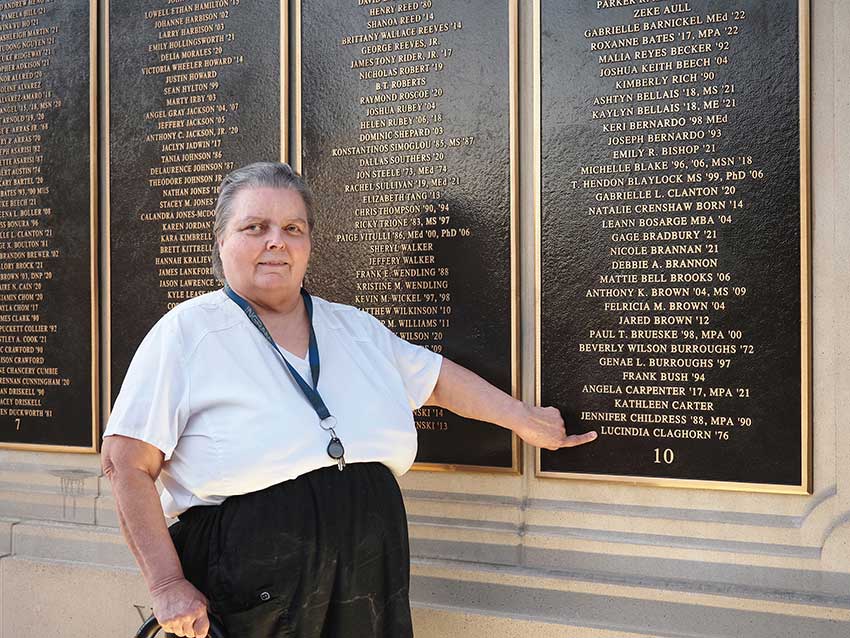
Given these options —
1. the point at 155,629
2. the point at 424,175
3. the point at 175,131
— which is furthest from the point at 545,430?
the point at 175,131

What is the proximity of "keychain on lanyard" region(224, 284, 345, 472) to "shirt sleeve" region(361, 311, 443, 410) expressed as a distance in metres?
0.33

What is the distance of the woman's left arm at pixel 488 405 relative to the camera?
3.70m

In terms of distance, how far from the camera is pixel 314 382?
3.14m

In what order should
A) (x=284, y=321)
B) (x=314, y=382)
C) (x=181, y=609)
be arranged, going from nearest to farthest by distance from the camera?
(x=181, y=609) → (x=314, y=382) → (x=284, y=321)

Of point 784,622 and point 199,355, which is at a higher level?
point 199,355

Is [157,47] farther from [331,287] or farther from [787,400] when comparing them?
[787,400]

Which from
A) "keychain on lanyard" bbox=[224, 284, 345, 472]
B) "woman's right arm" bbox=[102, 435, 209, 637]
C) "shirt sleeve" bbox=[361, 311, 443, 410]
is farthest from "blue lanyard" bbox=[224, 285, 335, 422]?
"woman's right arm" bbox=[102, 435, 209, 637]

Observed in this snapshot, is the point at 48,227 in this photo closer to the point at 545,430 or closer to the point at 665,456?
the point at 545,430

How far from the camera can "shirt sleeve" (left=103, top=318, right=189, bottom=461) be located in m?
2.95

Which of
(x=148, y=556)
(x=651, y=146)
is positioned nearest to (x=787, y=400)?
(x=651, y=146)

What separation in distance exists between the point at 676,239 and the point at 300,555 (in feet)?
6.05

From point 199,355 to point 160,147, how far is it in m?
2.03

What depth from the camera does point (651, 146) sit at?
3689mm

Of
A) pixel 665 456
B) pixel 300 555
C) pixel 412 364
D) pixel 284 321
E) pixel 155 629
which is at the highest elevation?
pixel 284 321
